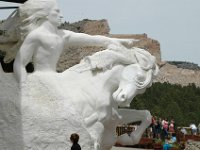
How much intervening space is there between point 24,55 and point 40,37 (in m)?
0.28

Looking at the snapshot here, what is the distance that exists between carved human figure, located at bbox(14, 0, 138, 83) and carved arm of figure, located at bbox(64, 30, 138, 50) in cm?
8

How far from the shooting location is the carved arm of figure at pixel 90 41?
7789 mm

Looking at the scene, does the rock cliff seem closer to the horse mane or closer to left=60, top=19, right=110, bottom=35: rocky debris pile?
left=60, top=19, right=110, bottom=35: rocky debris pile

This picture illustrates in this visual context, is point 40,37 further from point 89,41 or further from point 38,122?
point 38,122

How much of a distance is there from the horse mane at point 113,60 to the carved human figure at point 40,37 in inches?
13.8

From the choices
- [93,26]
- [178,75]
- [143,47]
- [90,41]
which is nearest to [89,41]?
[90,41]

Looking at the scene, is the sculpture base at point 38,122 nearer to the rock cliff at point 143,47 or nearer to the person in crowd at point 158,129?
the person in crowd at point 158,129

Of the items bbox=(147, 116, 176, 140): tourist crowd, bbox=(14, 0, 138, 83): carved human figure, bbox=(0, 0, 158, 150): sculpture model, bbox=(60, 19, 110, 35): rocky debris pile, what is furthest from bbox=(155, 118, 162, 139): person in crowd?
bbox=(60, 19, 110, 35): rocky debris pile

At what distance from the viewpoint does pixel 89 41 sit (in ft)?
25.8

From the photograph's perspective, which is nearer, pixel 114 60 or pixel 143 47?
pixel 114 60

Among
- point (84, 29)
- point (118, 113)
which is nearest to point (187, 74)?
point (84, 29)

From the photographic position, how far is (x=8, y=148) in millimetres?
7133

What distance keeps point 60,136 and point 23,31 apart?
1.34 m

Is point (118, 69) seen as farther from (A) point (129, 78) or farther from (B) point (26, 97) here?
(B) point (26, 97)
